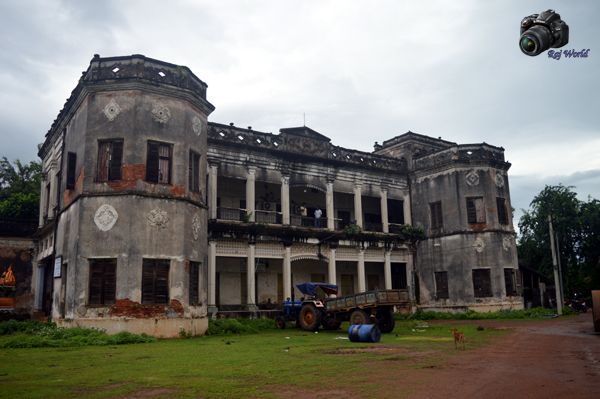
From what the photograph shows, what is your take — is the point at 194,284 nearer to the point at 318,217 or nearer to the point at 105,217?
the point at 105,217

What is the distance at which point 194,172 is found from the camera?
18750mm

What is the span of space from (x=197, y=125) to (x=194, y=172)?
1.83 metres

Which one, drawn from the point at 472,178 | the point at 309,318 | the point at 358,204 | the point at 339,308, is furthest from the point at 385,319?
the point at 472,178

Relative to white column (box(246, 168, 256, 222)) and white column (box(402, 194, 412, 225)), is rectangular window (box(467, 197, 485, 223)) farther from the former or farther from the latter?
white column (box(246, 168, 256, 222))

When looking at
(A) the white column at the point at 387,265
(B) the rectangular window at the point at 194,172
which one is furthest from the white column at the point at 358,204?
(B) the rectangular window at the point at 194,172

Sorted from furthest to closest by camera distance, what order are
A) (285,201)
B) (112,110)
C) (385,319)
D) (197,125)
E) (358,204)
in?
(358,204)
(285,201)
(197,125)
(385,319)
(112,110)

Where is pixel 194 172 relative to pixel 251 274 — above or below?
above

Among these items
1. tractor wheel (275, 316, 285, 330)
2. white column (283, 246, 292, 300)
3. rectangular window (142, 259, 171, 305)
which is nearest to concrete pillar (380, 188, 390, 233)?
white column (283, 246, 292, 300)

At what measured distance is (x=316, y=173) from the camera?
26.4 m

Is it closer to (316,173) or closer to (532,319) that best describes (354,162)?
(316,173)

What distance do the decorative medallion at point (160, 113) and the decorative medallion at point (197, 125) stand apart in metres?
1.17

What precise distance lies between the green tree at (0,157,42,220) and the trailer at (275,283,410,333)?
48.3ft

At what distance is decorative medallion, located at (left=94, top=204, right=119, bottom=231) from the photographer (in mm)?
16578

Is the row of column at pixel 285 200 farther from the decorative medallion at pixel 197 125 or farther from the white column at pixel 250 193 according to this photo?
the decorative medallion at pixel 197 125
